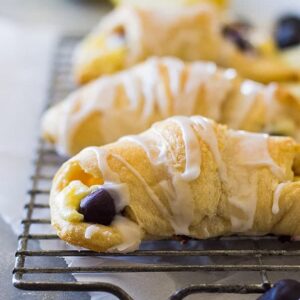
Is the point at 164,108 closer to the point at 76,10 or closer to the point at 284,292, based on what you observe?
the point at 284,292

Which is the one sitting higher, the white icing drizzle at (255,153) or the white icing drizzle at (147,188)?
the white icing drizzle at (255,153)

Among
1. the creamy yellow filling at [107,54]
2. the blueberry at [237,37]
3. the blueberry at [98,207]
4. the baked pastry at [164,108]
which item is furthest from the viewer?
the blueberry at [237,37]

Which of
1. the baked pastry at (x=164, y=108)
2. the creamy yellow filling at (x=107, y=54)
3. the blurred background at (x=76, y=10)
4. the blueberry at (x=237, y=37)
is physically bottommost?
the baked pastry at (x=164, y=108)

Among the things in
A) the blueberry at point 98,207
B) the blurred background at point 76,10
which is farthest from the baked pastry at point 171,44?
the blueberry at point 98,207

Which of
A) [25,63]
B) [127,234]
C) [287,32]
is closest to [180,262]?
[127,234]

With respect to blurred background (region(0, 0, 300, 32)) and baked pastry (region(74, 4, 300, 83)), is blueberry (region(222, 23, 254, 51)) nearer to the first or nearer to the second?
baked pastry (region(74, 4, 300, 83))

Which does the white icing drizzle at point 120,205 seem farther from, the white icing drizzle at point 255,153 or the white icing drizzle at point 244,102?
the white icing drizzle at point 244,102

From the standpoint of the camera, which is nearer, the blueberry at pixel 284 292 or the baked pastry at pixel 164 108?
the blueberry at pixel 284 292
